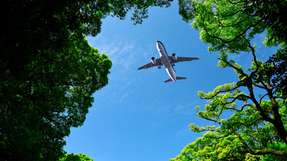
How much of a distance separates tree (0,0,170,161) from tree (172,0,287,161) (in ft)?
14.4

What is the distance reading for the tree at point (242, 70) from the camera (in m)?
11.4

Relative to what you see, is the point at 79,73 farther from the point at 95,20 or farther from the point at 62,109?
the point at 95,20

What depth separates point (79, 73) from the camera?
1645 cm

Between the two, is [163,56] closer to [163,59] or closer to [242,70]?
[163,59]

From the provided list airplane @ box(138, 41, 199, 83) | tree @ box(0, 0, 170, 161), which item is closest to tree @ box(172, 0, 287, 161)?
tree @ box(0, 0, 170, 161)

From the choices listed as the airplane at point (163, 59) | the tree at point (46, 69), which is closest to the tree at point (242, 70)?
the tree at point (46, 69)

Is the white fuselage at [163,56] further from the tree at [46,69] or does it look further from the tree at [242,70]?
the tree at [46,69]

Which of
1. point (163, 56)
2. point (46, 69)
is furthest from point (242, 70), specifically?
point (163, 56)

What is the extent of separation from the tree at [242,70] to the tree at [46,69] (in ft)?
14.4

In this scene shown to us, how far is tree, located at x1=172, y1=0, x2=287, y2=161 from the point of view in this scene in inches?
448

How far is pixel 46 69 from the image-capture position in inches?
584

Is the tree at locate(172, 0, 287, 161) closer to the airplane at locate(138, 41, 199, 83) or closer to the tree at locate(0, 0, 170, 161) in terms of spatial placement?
the tree at locate(0, 0, 170, 161)

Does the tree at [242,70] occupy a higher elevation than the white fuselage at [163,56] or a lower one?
lower

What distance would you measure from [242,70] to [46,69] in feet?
35.9
